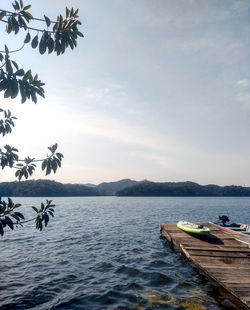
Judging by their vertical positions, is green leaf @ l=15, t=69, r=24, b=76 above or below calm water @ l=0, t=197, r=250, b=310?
above

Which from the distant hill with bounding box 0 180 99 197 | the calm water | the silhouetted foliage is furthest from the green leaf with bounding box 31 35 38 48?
the distant hill with bounding box 0 180 99 197

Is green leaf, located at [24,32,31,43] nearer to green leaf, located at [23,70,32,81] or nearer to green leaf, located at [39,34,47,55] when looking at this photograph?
green leaf, located at [39,34,47,55]

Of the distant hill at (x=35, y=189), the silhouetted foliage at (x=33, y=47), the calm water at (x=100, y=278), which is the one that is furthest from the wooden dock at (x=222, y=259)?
the distant hill at (x=35, y=189)

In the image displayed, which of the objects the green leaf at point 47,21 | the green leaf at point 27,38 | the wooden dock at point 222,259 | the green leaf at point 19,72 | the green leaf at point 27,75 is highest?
the green leaf at point 47,21

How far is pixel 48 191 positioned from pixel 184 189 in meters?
132

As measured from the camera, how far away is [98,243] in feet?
57.5

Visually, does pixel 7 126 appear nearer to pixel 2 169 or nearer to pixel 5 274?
pixel 2 169

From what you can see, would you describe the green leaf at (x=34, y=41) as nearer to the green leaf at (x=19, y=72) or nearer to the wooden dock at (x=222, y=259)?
the green leaf at (x=19, y=72)

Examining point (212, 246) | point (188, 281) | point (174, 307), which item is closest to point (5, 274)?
point (174, 307)

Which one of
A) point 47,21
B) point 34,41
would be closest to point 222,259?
point 34,41

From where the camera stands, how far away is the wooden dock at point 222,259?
295 inches

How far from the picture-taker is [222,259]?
10.8 metres

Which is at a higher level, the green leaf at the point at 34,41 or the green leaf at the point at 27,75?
the green leaf at the point at 34,41

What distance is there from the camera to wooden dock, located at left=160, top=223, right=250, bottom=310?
7.50m
